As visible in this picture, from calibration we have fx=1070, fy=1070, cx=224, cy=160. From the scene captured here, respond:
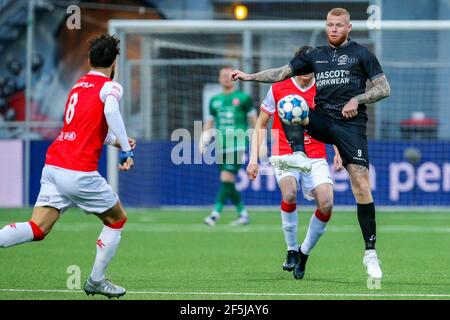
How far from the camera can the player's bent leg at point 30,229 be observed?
806 centimetres

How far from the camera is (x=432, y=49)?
2331 cm

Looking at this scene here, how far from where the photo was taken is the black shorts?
9273 mm

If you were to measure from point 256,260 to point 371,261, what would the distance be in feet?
9.54

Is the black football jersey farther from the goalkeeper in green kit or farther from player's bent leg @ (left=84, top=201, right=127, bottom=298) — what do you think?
the goalkeeper in green kit

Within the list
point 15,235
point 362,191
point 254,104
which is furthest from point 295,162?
point 254,104

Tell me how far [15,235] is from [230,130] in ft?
30.8

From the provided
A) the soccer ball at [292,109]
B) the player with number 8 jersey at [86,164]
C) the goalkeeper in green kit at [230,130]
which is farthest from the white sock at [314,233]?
the goalkeeper in green kit at [230,130]

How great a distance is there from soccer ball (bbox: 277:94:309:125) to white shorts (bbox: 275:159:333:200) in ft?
4.58

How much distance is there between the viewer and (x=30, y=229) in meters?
8.09

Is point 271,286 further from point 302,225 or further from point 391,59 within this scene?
point 391,59

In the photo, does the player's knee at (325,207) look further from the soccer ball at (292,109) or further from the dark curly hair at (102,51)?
the dark curly hair at (102,51)

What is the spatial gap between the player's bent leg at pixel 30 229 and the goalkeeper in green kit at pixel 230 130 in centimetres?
880

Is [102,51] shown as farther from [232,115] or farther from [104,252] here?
[232,115]
